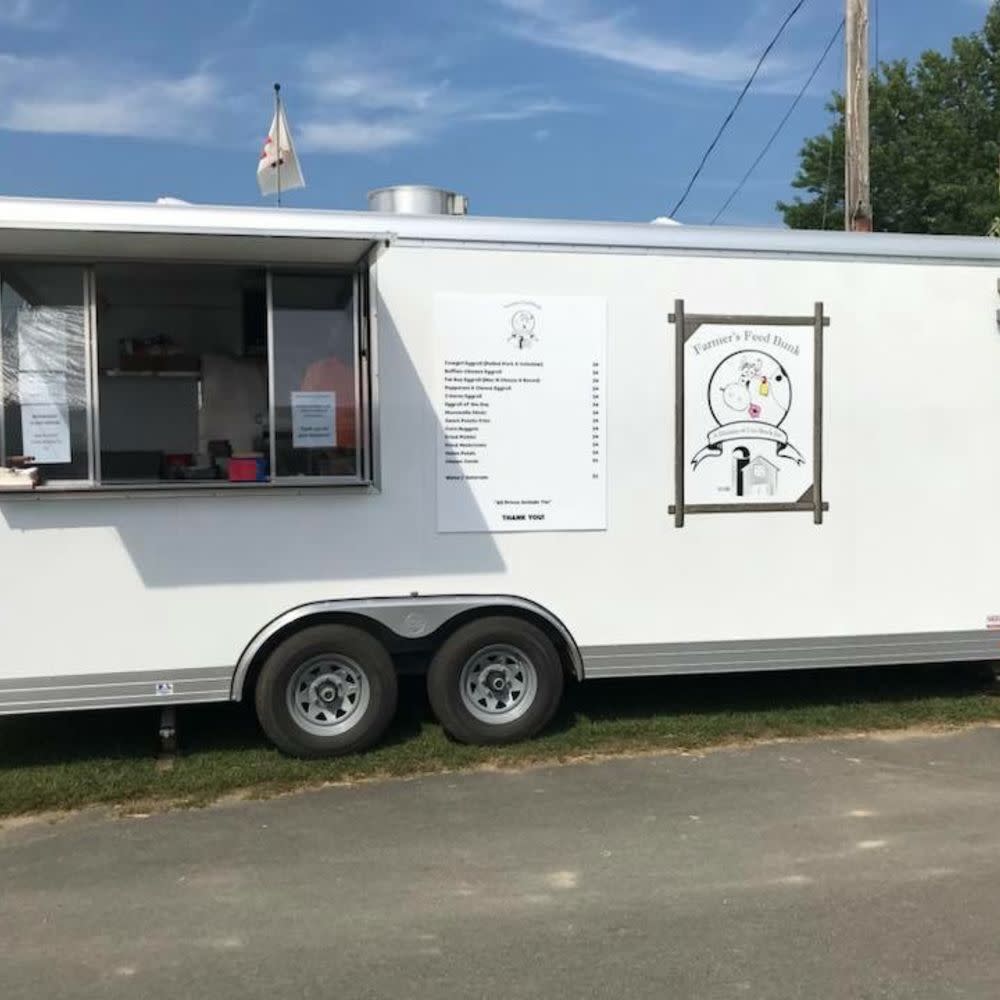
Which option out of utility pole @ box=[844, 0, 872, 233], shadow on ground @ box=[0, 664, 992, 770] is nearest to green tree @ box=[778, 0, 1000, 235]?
utility pole @ box=[844, 0, 872, 233]

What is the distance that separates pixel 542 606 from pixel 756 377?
1.81 meters

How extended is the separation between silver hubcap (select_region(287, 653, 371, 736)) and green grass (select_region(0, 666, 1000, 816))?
0.20m

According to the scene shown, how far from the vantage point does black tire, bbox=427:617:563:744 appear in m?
5.84

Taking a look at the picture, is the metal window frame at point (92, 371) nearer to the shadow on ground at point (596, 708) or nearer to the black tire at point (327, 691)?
the black tire at point (327, 691)

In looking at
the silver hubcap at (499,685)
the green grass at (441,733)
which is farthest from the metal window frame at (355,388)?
the green grass at (441,733)

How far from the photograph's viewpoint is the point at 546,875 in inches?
173

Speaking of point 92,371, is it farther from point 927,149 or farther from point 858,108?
point 927,149

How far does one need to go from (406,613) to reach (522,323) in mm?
1700

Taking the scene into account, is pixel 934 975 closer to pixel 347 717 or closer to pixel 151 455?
pixel 347 717

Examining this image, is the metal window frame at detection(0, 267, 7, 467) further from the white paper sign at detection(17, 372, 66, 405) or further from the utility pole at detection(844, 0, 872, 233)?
the utility pole at detection(844, 0, 872, 233)

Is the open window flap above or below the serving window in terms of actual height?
above

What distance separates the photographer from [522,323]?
5.85 meters

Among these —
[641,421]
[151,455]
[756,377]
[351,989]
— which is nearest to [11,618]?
[151,455]

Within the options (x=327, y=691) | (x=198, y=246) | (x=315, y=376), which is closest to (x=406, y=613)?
(x=327, y=691)
